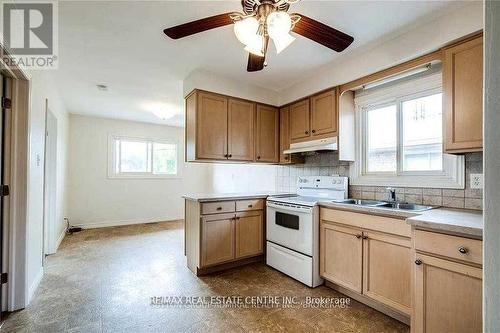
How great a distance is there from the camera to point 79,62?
2.64m

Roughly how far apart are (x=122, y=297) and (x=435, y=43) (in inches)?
134

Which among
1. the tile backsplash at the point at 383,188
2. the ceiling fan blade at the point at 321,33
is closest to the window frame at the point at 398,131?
the tile backsplash at the point at 383,188

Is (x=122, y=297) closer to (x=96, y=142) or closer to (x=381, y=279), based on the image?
(x=381, y=279)

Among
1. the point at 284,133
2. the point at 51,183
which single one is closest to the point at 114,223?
the point at 51,183

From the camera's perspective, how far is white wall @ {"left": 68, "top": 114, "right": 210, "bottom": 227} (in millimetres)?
4844

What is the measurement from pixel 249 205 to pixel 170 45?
1.92 metres

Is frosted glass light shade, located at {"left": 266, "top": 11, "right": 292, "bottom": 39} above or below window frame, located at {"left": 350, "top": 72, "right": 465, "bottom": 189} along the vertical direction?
above

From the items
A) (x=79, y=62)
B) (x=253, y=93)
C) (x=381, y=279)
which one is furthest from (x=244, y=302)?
(x=79, y=62)

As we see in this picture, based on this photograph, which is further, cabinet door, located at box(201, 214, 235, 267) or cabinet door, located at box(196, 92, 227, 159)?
cabinet door, located at box(196, 92, 227, 159)

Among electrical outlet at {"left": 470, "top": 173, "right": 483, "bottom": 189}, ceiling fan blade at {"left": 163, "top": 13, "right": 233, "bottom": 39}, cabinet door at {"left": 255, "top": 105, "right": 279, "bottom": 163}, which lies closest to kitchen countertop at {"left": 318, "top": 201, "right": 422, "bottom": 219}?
electrical outlet at {"left": 470, "top": 173, "right": 483, "bottom": 189}

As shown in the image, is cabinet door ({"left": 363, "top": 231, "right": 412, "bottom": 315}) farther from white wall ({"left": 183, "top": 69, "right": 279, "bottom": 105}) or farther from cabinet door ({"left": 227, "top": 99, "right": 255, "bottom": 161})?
white wall ({"left": 183, "top": 69, "right": 279, "bottom": 105})

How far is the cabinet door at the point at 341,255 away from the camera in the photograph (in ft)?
6.81

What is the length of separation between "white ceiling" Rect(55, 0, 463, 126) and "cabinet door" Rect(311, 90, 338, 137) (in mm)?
359

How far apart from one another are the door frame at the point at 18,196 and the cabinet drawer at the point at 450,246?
3.00 meters
